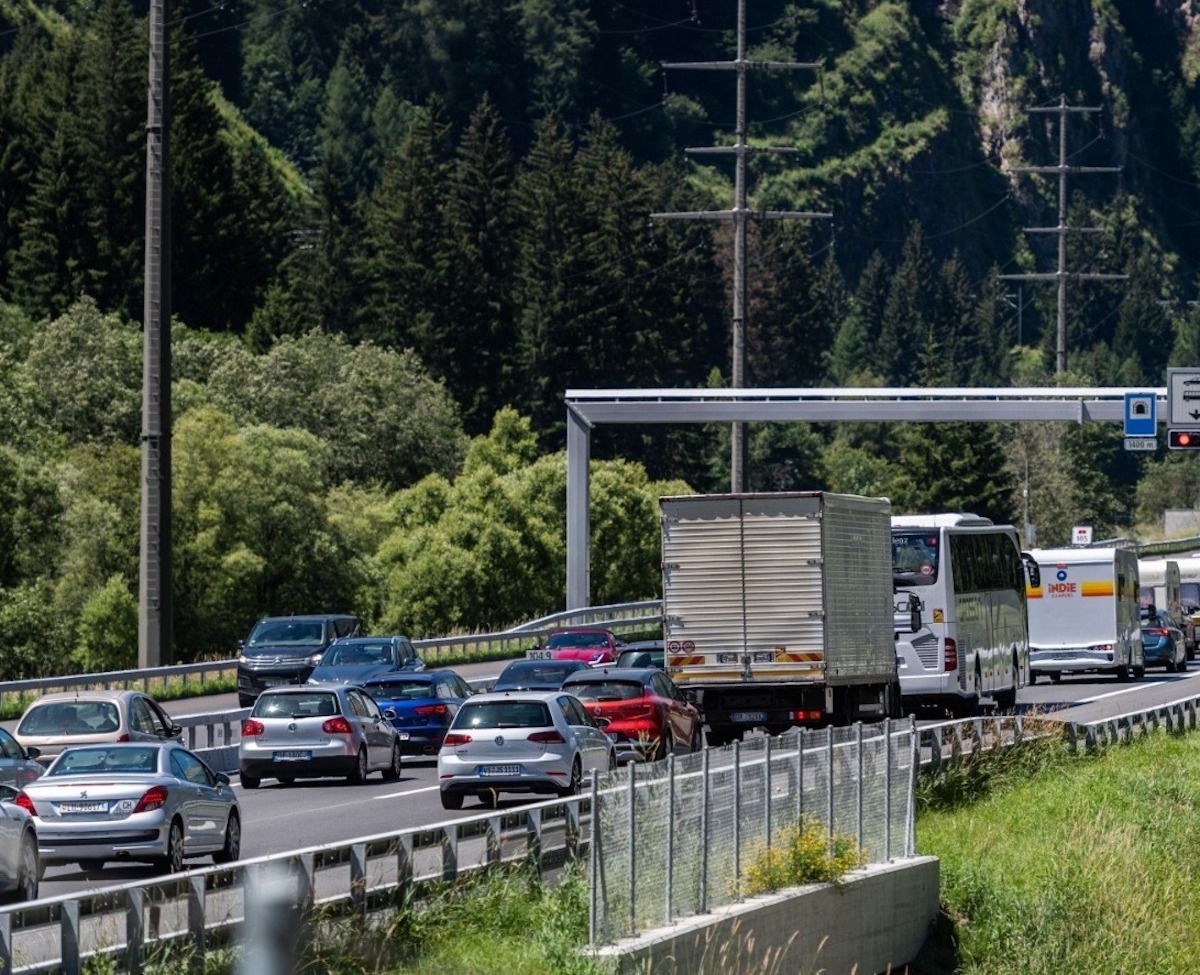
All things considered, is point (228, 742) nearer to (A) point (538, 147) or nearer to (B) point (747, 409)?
(B) point (747, 409)

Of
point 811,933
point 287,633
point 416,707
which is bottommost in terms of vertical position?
point 811,933

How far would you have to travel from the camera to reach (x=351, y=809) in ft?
93.3

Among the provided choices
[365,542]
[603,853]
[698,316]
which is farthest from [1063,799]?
[698,316]

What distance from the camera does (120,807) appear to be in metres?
21.0

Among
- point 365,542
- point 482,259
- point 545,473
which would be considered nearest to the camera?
point 365,542

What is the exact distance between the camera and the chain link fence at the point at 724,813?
16906 mm

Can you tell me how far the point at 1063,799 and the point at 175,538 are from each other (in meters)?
43.4

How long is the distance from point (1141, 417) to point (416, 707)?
26.0 metres

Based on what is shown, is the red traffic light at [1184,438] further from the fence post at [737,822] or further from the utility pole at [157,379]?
the fence post at [737,822]

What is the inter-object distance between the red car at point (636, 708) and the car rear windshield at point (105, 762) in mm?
10049

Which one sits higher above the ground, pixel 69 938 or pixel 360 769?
pixel 69 938

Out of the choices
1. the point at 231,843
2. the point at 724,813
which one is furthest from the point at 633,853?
the point at 231,843

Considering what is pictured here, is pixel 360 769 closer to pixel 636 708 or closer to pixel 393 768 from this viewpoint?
pixel 393 768

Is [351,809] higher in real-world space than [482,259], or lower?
lower
